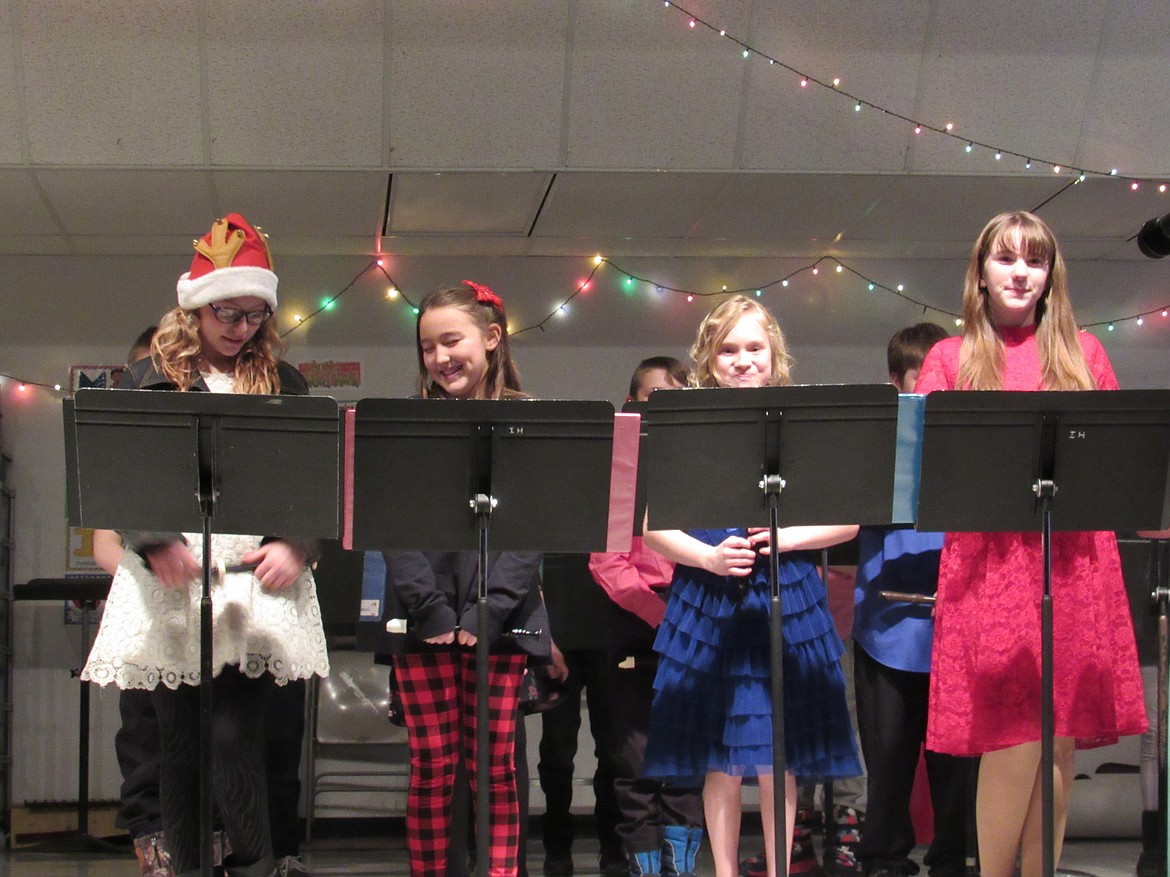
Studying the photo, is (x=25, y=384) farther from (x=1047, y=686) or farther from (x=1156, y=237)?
(x=1156, y=237)

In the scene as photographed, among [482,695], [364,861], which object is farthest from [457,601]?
[364,861]

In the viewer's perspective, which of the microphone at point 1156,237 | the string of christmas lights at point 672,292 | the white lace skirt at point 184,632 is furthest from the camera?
the string of christmas lights at point 672,292

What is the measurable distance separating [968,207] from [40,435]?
13.2ft

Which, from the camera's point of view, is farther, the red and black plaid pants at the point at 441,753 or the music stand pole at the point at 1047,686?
the red and black plaid pants at the point at 441,753

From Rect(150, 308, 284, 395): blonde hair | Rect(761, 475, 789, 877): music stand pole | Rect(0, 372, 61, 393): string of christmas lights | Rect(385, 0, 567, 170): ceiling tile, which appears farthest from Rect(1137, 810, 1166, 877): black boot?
Rect(0, 372, 61, 393): string of christmas lights

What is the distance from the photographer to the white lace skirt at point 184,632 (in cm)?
278

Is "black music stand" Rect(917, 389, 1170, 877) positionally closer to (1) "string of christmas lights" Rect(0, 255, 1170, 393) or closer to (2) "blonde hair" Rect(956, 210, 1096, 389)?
(2) "blonde hair" Rect(956, 210, 1096, 389)

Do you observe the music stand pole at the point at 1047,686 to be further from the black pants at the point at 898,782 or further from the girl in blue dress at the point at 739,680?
the black pants at the point at 898,782

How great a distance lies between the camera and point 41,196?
4.89 metres

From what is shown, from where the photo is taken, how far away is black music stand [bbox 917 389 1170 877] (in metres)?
2.68

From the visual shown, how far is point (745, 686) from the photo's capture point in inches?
119

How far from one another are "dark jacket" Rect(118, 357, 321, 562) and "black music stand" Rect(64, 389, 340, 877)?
0.13 m

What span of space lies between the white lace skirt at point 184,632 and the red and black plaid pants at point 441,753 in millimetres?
363

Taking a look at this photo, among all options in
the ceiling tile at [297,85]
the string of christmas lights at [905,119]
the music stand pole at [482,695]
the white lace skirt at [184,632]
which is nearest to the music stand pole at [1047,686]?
the music stand pole at [482,695]
